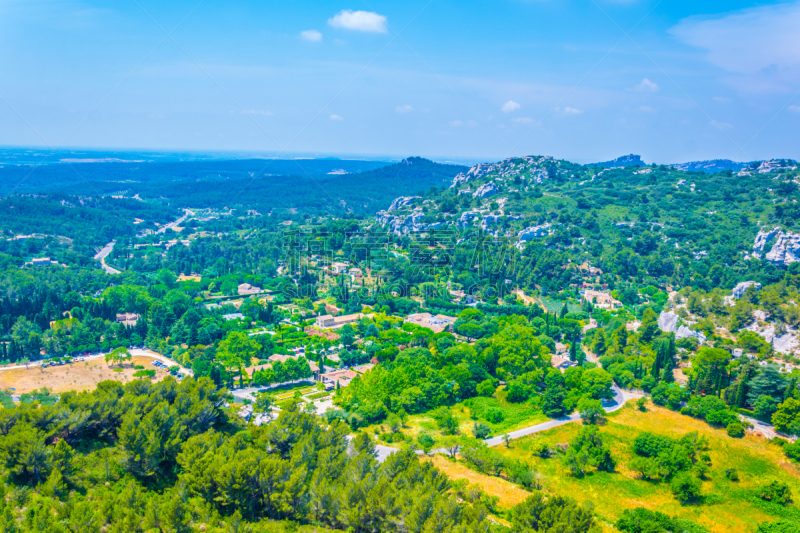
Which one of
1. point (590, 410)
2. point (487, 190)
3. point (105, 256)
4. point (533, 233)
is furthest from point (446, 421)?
point (105, 256)

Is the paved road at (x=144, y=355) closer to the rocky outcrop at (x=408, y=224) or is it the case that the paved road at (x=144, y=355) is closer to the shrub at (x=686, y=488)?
the shrub at (x=686, y=488)

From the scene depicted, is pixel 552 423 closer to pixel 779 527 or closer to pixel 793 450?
pixel 793 450

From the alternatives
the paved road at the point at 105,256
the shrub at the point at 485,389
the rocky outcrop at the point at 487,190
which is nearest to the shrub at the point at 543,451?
the shrub at the point at 485,389

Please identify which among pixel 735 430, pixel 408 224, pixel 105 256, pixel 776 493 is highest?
pixel 408 224

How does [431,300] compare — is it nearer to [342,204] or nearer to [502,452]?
[502,452]

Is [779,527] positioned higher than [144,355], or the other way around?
[779,527]

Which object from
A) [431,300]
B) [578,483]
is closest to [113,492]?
[578,483]

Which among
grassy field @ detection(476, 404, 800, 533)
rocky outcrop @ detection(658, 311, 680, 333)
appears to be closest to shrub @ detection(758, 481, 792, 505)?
grassy field @ detection(476, 404, 800, 533)
